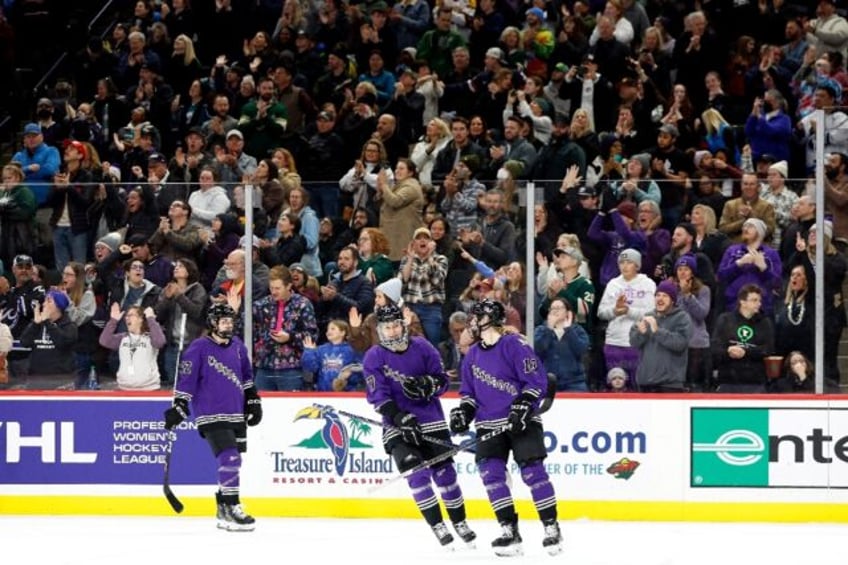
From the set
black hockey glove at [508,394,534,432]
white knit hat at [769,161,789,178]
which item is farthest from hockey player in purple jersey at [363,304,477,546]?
white knit hat at [769,161,789,178]

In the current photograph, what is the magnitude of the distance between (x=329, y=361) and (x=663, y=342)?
2.30 meters

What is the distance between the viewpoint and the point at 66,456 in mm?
12727

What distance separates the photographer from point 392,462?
41.0ft

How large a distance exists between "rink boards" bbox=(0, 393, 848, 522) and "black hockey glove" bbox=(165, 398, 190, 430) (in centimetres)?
110

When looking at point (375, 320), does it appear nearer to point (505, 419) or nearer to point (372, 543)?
point (372, 543)

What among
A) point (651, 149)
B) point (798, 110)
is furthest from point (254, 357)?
point (798, 110)

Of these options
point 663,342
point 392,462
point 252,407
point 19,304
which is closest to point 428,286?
point 392,462

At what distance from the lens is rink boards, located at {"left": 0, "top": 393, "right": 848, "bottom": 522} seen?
1212 centimetres

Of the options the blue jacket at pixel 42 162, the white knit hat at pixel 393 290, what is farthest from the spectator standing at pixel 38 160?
the white knit hat at pixel 393 290

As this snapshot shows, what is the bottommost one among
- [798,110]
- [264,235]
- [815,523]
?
[815,523]

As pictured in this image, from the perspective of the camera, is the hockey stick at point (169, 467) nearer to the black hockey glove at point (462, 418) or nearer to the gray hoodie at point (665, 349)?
the black hockey glove at point (462, 418)

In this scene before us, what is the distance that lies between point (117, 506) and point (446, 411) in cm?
241

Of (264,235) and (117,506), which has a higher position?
(264,235)

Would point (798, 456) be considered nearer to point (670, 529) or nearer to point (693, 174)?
point (670, 529)
